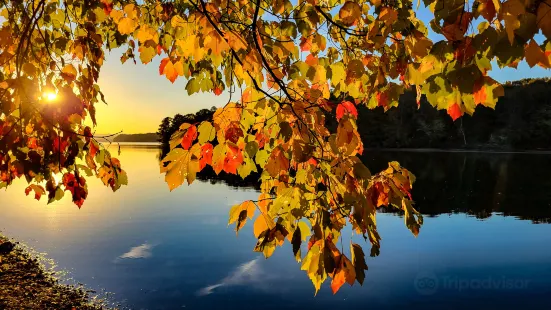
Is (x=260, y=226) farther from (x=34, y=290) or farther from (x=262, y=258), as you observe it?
(x=262, y=258)

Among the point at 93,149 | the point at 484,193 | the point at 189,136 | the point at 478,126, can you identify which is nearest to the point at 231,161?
the point at 189,136

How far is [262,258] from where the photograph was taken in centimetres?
1762

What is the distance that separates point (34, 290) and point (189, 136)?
12.3 metres

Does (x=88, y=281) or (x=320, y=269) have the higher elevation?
(x=320, y=269)

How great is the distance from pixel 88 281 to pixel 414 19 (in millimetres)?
14039

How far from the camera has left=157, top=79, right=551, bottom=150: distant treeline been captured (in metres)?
114

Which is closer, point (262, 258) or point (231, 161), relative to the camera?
point (231, 161)

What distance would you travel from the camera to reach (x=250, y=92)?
12.3 ft

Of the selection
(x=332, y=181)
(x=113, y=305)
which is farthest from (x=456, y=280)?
(x=332, y=181)

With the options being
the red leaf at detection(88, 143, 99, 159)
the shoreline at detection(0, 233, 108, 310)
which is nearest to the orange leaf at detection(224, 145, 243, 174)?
the red leaf at detection(88, 143, 99, 159)

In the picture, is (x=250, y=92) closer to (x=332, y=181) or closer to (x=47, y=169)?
(x=332, y=181)

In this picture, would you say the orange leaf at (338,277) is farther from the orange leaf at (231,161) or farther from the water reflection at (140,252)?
the water reflection at (140,252)
